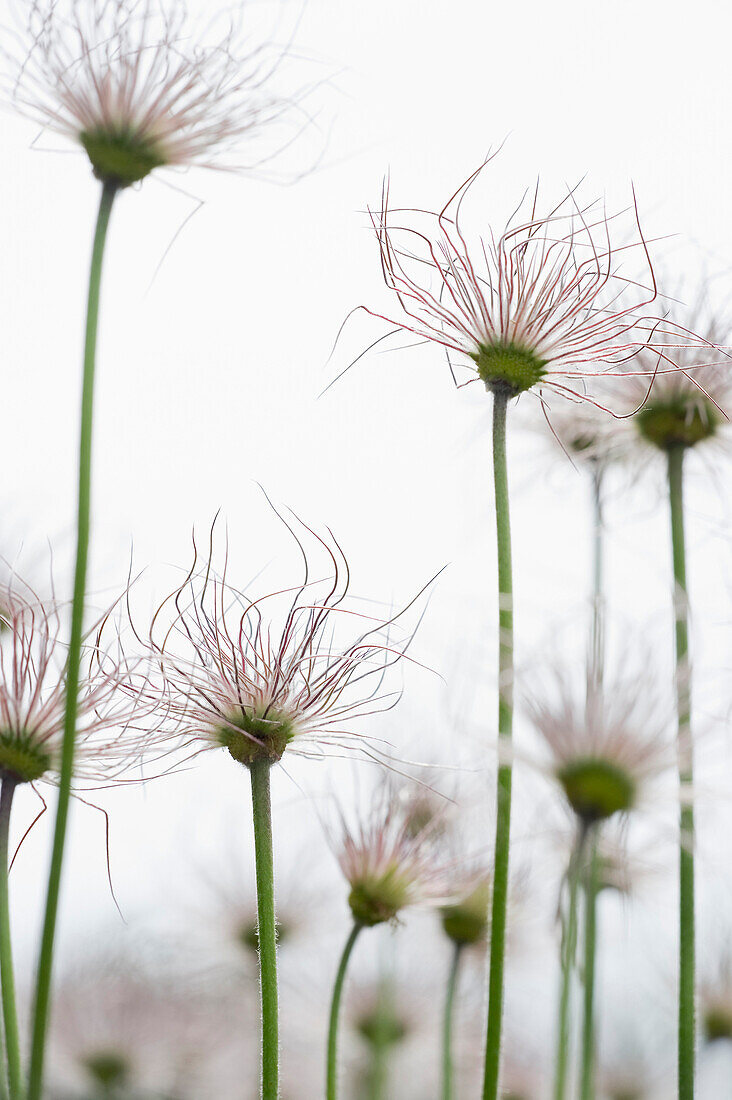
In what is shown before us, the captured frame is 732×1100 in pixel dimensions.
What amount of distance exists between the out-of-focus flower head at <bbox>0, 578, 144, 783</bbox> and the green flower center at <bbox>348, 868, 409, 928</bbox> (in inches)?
6.7

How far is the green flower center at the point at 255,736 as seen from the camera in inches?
21.8

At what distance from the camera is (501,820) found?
1.63 feet

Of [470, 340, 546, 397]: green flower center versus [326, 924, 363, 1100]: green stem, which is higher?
[470, 340, 546, 397]: green flower center

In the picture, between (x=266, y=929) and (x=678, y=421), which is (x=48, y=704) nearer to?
(x=266, y=929)

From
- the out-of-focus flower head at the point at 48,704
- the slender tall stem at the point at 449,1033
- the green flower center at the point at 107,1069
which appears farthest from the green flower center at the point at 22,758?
the green flower center at the point at 107,1069

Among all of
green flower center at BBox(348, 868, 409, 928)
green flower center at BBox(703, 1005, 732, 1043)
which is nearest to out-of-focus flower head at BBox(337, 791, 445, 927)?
green flower center at BBox(348, 868, 409, 928)

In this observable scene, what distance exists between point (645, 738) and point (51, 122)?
1.39 ft

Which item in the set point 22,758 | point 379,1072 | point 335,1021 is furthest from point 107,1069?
point 22,758

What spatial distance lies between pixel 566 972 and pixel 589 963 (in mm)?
23

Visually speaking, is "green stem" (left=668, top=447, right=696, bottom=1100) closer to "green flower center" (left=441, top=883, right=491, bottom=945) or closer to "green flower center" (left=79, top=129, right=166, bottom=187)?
"green flower center" (left=441, top=883, right=491, bottom=945)

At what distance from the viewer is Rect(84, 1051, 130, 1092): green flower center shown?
112 centimetres

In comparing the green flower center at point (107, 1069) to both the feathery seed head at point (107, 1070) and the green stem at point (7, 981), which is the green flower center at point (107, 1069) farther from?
the green stem at point (7, 981)

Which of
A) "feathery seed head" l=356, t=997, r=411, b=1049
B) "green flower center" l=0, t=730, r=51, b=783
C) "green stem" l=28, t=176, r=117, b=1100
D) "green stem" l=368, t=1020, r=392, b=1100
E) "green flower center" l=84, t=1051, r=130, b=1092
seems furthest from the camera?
"green flower center" l=84, t=1051, r=130, b=1092

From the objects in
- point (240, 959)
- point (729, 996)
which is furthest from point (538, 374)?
point (240, 959)
